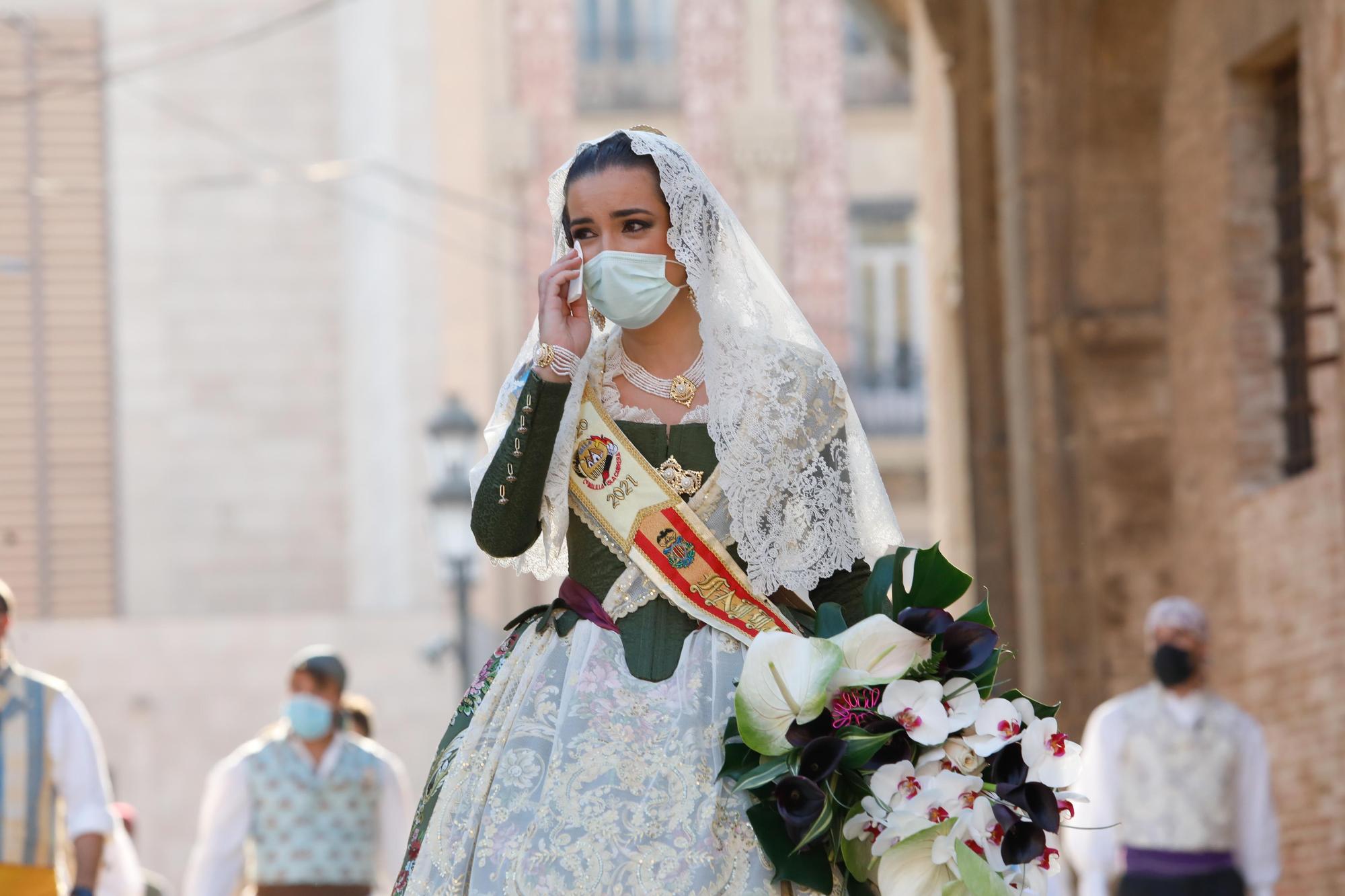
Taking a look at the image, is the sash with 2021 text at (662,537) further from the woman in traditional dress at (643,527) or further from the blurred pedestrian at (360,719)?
the blurred pedestrian at (360,719)

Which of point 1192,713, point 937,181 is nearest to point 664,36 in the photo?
point 937,181

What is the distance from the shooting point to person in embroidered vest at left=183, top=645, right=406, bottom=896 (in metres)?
10.8

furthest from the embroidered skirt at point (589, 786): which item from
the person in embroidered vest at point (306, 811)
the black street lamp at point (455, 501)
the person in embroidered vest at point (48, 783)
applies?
the black street lamp at point (455, 501)

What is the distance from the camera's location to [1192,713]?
1033 cm

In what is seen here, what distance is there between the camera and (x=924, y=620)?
482 cm

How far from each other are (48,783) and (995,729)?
4964mm

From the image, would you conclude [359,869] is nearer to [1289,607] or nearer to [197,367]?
[1289,607]

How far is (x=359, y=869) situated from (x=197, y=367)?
61.4ft

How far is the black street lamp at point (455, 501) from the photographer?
51.8ft

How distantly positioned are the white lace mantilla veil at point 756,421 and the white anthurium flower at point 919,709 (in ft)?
1.10

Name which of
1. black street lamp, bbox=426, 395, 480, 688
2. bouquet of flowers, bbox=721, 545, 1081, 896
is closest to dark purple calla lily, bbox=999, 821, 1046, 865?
bouquet of flowers, bbox=721, 545, 1081, 896

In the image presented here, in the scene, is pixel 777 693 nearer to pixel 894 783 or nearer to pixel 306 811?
pixel 894 783

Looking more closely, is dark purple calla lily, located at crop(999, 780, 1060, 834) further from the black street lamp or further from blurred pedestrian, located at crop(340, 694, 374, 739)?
the black street lamp

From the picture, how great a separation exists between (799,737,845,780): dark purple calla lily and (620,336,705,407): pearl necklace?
2.51 feet
